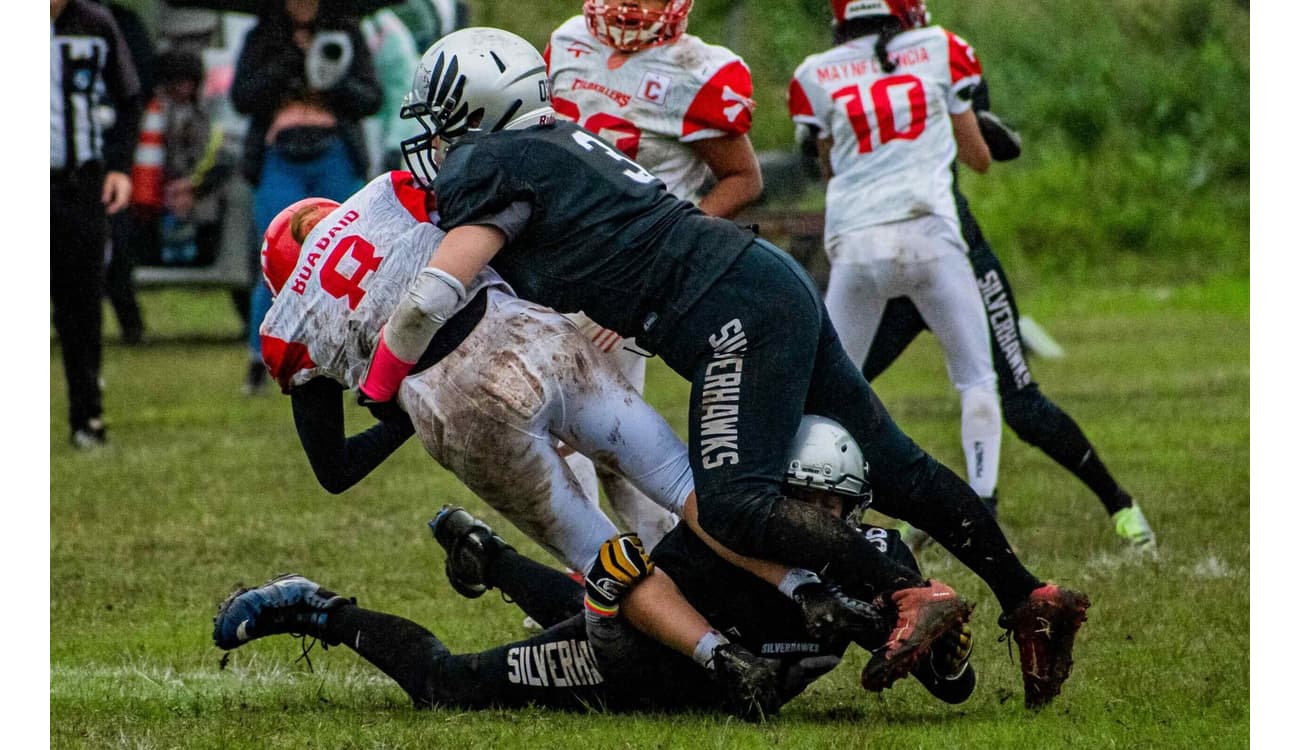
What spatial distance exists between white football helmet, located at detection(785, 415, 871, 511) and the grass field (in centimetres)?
54

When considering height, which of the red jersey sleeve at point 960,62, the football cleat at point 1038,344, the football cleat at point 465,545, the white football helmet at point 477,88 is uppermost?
the white football helmet at point 477,88

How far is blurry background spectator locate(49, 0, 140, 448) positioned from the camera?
9617 mm

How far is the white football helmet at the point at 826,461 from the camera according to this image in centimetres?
464

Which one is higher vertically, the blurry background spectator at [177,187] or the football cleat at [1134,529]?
the football cleat at [1134,529]

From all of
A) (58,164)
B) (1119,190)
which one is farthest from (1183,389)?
(1119,190)

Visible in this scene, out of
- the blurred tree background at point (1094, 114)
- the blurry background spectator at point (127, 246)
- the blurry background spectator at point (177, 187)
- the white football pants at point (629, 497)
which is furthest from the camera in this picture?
the blurred tree background at point (1094, 114)

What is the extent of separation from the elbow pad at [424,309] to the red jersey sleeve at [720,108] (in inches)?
65.7

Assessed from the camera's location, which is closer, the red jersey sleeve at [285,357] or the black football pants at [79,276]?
the red jersey sleeve at [285,357]

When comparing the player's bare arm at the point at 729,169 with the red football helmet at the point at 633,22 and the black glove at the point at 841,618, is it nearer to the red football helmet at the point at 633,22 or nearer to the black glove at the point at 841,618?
the red football helmet at the point at 633,22

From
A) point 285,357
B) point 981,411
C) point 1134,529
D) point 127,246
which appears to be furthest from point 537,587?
point 127,246

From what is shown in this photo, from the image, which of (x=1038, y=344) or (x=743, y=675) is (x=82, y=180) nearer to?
(x=743, y=675)

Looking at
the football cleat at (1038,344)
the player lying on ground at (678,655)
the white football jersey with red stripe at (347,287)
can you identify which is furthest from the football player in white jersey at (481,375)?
the football cleat at (1038,344)

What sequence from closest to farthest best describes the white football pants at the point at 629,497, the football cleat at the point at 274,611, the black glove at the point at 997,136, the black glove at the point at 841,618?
the black glove at the point at 841,618, the football cleat at the point at 274,611, the white football pants at the point at 629,497, the black glove at the point at 997,136

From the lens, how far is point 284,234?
16.3 ft
